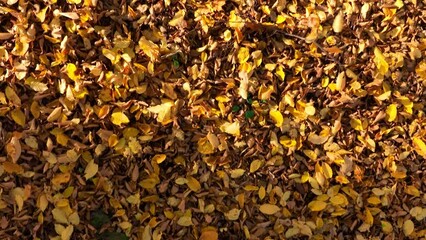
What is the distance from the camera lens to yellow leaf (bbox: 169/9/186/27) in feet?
6.86

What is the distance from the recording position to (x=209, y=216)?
2027 mm

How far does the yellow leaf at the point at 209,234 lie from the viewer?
2014 millimetres

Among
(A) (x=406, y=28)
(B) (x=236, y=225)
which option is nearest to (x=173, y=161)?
(B) (x=236, y=225)

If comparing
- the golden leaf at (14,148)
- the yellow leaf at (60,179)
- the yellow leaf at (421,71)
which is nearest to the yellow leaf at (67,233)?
the yellow leaf at (60,179)

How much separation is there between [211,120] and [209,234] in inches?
14.6

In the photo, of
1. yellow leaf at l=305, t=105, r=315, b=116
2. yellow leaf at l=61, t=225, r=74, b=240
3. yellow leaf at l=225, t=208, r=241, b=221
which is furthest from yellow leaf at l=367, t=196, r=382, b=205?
yellow leaf at l=61, t=225, r=74, b=240

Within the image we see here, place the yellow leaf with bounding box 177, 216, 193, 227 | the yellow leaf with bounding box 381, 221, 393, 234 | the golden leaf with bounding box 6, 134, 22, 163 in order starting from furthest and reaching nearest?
the yellow leaf with bounding box 381, 221, 393, 234 < the yellow leaf with bounding box 177, 216, 193, 227 < the golden leaf with bounding box 6, 134, 22, 163

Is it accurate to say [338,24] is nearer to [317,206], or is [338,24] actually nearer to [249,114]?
[249,114]

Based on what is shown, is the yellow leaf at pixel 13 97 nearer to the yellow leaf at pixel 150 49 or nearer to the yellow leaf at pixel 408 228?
the yellow leaf at pixel 150 49

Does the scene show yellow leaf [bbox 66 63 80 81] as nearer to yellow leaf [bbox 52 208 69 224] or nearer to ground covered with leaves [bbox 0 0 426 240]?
ground covered with leaves [bbox 0 0 426 240]

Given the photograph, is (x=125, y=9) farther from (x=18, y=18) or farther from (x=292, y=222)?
(x=292, y=222)

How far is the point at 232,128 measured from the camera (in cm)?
204

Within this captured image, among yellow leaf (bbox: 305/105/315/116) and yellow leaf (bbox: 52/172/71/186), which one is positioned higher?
yellow leaf (bbox: 305/105/315/116)

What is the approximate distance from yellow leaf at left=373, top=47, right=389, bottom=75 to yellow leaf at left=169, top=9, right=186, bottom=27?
680 mm
